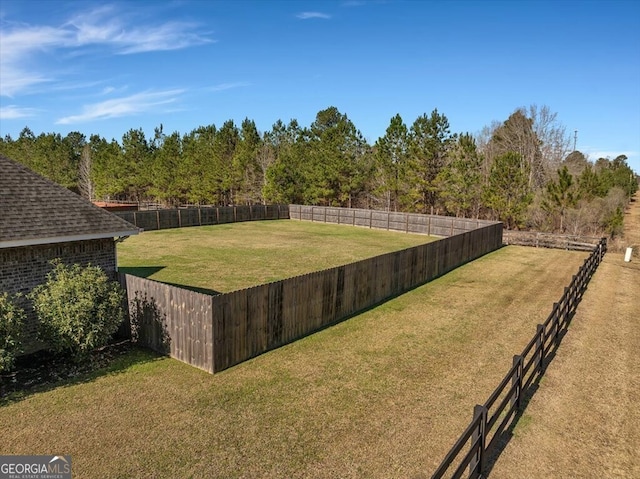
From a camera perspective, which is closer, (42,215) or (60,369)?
(60,369)

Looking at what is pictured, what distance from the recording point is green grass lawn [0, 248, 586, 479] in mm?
6516

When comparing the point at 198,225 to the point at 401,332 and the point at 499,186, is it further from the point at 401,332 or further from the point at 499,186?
the point at 401,332

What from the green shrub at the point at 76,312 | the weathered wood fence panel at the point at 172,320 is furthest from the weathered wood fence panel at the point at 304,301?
the green shrub at the point at 76,312

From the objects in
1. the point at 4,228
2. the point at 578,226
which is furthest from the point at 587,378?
the point at 578,226

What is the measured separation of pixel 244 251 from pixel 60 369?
1546 cm

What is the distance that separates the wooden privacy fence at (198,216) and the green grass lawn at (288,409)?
2573 centimetres

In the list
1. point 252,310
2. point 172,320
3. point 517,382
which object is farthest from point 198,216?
point 517,382

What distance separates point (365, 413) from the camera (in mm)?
7941

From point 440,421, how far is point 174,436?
4.78 metres

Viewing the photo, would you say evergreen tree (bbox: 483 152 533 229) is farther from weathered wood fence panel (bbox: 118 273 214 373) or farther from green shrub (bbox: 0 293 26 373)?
green shrub (bbox: 0 293 26 373)

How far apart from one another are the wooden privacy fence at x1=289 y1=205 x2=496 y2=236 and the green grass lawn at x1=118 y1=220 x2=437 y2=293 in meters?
1.35

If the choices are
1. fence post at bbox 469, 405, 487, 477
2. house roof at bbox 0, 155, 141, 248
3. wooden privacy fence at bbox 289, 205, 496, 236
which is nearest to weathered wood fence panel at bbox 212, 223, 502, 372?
house roof at bbox 0, 155, 141, 248

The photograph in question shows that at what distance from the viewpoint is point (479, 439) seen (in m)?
6.13

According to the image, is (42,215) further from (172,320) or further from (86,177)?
(86,177)
